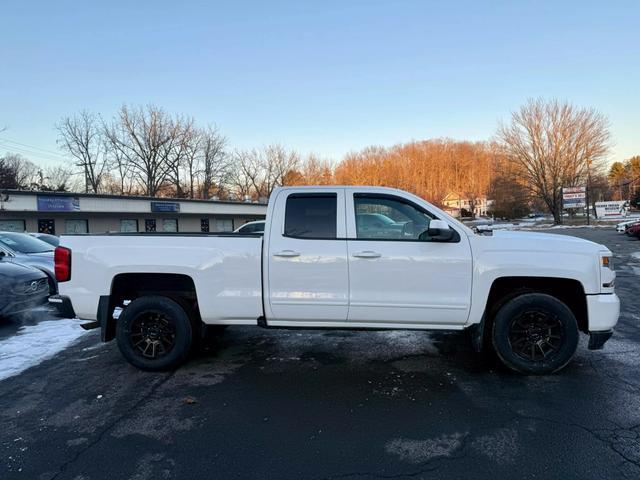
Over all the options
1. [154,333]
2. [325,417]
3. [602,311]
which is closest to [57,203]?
[154,333]

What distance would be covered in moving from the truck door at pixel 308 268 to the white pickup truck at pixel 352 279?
11 mm

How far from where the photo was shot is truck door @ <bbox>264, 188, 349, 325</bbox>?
4398mm

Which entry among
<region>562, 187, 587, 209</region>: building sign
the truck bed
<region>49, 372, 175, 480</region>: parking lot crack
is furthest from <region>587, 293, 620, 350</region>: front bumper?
<region>562, 187, 587, 209</region>: building sign

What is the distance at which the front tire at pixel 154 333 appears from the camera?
4625 mm

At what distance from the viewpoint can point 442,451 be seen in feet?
10.0

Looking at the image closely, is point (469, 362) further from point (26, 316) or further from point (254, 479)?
point (26, 316)

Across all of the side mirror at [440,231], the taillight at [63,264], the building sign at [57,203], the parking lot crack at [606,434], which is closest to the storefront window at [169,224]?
the building sign at [57,203]

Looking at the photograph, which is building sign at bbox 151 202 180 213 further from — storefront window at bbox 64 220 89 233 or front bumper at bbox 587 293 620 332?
front bumper at bbox 587 293 620 332

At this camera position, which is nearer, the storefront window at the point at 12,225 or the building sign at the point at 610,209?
the storefront window at the point at 12,225

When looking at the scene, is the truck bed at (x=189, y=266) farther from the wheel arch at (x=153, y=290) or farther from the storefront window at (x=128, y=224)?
the storefront window at (x=128, y=224)

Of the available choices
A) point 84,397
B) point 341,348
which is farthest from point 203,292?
point 341,348

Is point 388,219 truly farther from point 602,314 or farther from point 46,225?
point 46,225

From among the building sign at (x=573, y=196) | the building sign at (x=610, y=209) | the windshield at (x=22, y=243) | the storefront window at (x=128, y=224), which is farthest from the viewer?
the building sign at (x=610, y=209)

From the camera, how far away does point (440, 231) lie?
164 inches
